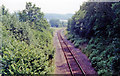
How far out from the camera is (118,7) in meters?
10.5

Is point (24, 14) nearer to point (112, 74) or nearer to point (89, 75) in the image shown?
point (89, 75)

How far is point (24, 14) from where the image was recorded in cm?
1784

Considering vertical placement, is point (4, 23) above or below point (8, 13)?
below

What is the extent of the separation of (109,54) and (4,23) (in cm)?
989

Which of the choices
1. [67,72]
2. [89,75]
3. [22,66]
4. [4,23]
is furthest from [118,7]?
[4,23]

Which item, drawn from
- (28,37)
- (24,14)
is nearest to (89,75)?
(28,37)

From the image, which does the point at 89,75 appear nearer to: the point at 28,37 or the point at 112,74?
the point at 112,74

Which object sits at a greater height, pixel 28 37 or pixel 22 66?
pixel 28 37

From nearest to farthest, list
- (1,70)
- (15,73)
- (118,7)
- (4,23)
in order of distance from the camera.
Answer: (1,70)
(15,73)
(4,23)
(118,7)

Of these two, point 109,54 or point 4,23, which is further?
point 109,54

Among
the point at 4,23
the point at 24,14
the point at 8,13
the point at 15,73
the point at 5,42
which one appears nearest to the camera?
the point at 15,73

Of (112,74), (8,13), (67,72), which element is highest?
(8,13)

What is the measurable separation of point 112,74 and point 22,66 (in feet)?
21.3

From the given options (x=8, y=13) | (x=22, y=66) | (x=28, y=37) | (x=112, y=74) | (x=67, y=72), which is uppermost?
(x=8, y=13)
